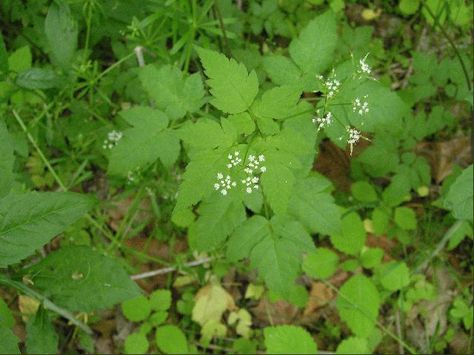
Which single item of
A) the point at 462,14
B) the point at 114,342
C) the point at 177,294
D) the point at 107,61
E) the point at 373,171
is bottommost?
the point at 114,342

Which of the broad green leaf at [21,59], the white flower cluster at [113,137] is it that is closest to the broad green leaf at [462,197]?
the white flower cluster at [113,137]

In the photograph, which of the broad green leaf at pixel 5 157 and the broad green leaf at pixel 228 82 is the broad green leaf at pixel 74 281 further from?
the broad green leaf at pixel 228 82

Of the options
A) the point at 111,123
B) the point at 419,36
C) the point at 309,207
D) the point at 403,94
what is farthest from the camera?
the point at 419,36

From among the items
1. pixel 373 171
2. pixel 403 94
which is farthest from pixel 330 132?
pixel 403 94

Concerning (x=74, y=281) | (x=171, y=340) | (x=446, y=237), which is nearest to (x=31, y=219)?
(x=74, y=281)

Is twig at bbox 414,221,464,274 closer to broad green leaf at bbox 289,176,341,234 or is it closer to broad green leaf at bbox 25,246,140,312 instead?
broad green leaf at bbox 289,176,341,234

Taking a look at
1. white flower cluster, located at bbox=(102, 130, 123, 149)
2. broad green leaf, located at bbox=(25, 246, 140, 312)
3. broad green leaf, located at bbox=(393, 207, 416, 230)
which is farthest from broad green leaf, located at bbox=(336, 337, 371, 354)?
white flower cluster, located at bbox=(102, 130, 123, 149)

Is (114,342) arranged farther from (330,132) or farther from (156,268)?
(330,132)
